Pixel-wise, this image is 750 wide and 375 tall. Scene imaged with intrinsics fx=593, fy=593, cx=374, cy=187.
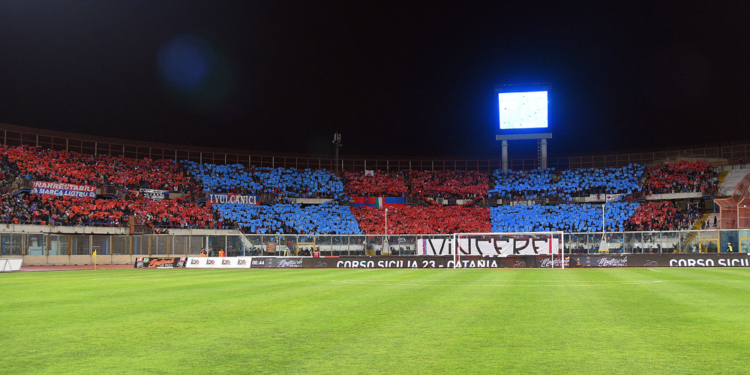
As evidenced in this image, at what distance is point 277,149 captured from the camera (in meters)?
83.7

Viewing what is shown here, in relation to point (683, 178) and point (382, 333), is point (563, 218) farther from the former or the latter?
point (382, 333)

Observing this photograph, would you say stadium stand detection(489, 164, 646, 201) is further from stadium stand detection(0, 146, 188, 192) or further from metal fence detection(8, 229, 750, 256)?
stadium stand detection(0, 146, 188, 192)

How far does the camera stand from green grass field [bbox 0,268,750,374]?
7840 mm

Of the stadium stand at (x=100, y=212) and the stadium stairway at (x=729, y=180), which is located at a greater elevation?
the stadium stairway at (x=729, y=180)

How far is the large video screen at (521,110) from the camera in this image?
69812 millimetres

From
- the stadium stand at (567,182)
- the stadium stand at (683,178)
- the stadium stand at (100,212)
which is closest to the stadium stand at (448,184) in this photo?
the stadium stand at (567,182)

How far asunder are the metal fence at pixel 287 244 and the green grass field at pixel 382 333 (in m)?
28.0

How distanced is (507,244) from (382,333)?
33.7 meters

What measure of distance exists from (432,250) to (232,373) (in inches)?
1600

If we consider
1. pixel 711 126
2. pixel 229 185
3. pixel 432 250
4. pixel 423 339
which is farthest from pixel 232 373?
pixel 711 126

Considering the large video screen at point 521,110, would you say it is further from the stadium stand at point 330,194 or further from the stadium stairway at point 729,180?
the stadium stairway at point 729,180

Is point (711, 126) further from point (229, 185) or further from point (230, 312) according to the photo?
point (230, 312)

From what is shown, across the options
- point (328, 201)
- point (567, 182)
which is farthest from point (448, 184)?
point (328, 201)

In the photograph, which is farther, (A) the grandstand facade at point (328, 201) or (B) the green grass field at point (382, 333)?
(A) the grandstand facade at point (328, 201)
